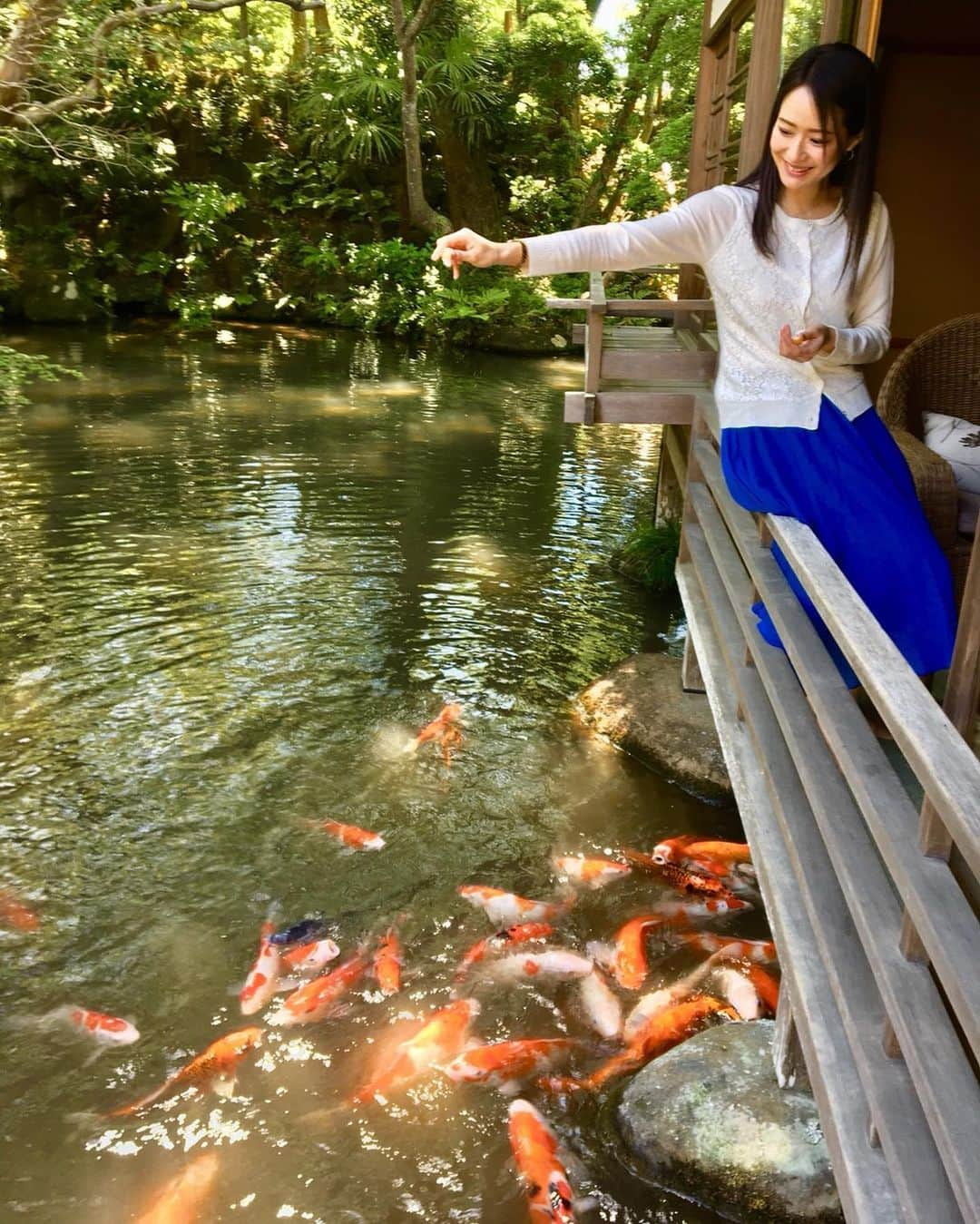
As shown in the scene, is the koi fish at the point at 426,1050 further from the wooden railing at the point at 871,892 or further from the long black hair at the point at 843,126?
the long black hair at the point at 843,126

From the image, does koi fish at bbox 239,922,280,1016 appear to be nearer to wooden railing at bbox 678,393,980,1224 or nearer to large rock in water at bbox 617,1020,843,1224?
large rock in water at bbox 617,1020,843,1224

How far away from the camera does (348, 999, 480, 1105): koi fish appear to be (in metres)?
4.01

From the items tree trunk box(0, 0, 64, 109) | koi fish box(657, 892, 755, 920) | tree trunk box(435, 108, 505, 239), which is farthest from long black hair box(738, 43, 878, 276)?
tree trunk box(435, 108, 505, 239)

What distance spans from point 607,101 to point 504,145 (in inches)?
82.7

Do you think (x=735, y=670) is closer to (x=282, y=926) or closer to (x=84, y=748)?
(x=282, y=926)

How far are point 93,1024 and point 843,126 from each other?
3.91 meters

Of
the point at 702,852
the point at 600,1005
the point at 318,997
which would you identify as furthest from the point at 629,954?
the point at 318,997

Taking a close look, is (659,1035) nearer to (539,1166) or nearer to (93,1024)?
(539,1166)

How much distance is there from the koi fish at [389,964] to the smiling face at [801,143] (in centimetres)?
329

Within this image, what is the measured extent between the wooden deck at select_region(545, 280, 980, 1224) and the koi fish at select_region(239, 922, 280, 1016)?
1988 millimetres

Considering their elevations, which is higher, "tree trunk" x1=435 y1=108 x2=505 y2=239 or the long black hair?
"tree trunk" x1=435 y1=108 x2=505 y2=239

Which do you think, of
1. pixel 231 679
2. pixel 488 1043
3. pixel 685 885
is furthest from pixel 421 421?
pixel 488 1043

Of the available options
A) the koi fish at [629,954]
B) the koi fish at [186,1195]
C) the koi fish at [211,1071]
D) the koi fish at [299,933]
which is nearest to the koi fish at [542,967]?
the koi fish at [629,954]

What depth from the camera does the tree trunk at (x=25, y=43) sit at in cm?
1202
